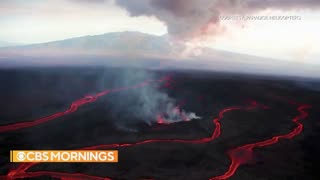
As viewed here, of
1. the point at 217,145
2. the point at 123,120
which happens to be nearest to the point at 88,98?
the point at 123,120

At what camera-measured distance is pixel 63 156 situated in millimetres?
24719

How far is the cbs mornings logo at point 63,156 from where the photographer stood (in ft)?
75.2

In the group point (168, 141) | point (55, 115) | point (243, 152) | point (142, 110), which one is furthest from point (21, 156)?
point (142, 110)

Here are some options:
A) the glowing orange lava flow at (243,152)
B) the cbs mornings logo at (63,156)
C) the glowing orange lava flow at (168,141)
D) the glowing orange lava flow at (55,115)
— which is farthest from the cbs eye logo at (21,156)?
the glowing orange lava flow at (243,152)

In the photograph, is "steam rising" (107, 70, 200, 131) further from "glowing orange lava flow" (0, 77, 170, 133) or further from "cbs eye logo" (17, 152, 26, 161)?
"cbs eye logo" (17, 152, 26, 161)

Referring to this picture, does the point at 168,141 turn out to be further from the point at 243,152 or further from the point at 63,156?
the point at 63,156

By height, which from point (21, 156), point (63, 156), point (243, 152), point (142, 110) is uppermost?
point (142, 110)

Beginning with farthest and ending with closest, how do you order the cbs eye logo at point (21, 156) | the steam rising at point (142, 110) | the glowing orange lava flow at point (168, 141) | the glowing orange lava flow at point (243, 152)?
the steam rising at point (142, 110) < the glowing orange lava flow at point (243, 152) < the glowing orange lava flow at point (168, 141) < the cbs eye logo at point (21, 156)

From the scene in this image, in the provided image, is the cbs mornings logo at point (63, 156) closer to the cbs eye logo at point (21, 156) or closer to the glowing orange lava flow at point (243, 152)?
the cbs eye logo at point (21, 156)

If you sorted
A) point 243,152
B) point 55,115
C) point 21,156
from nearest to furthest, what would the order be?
point 21,156 → point 243,152 → point 55,115

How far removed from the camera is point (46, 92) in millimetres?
63188

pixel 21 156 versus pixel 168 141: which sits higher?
pixel 21 156

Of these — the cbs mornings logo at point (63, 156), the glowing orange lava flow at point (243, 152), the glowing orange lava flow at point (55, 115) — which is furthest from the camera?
the glowing orange lava flow at point (55, 115)

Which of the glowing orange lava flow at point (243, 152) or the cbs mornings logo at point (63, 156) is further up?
the cbs mornings logo at point (63, 156)
